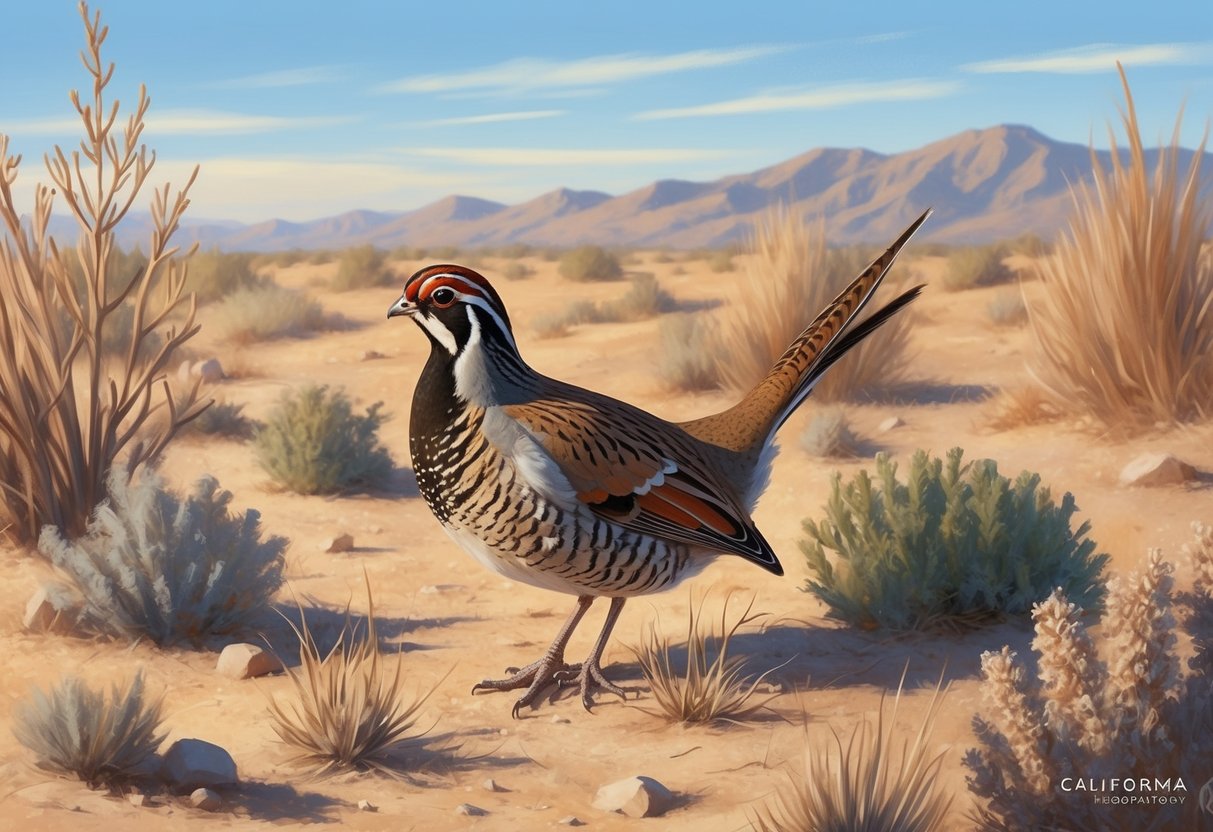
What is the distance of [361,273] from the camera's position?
26.2 meters

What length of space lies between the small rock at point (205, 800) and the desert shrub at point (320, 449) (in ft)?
18.4

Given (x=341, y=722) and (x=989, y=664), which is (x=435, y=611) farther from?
(x=989, y=664)

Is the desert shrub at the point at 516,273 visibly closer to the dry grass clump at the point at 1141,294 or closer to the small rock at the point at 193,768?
the dry grass clump at the point at 1141,294

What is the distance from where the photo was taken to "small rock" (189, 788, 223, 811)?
4.02m

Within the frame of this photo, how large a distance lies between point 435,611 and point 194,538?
1.39 m

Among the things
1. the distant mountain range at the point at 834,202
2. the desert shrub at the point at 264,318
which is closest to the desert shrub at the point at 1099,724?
the desert shrub at the point at 264,318

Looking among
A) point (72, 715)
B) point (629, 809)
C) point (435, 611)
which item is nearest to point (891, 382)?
point (435, 611)

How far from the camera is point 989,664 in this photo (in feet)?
11.1

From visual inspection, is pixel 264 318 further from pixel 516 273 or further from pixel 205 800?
pixel 205 800

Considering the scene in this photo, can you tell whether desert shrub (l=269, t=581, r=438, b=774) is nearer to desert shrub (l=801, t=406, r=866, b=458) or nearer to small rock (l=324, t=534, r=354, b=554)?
small rock (l=324, t=534, r=354, b=554)

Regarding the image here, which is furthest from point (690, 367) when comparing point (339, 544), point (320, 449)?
point (339, 544)

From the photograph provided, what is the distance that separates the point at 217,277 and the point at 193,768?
68.0 feet

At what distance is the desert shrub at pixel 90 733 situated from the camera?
4.10 meters

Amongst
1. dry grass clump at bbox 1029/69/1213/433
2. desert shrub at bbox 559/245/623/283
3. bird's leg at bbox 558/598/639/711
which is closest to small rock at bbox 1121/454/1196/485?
dry grass clump at bbox 1029/69/1213/433
